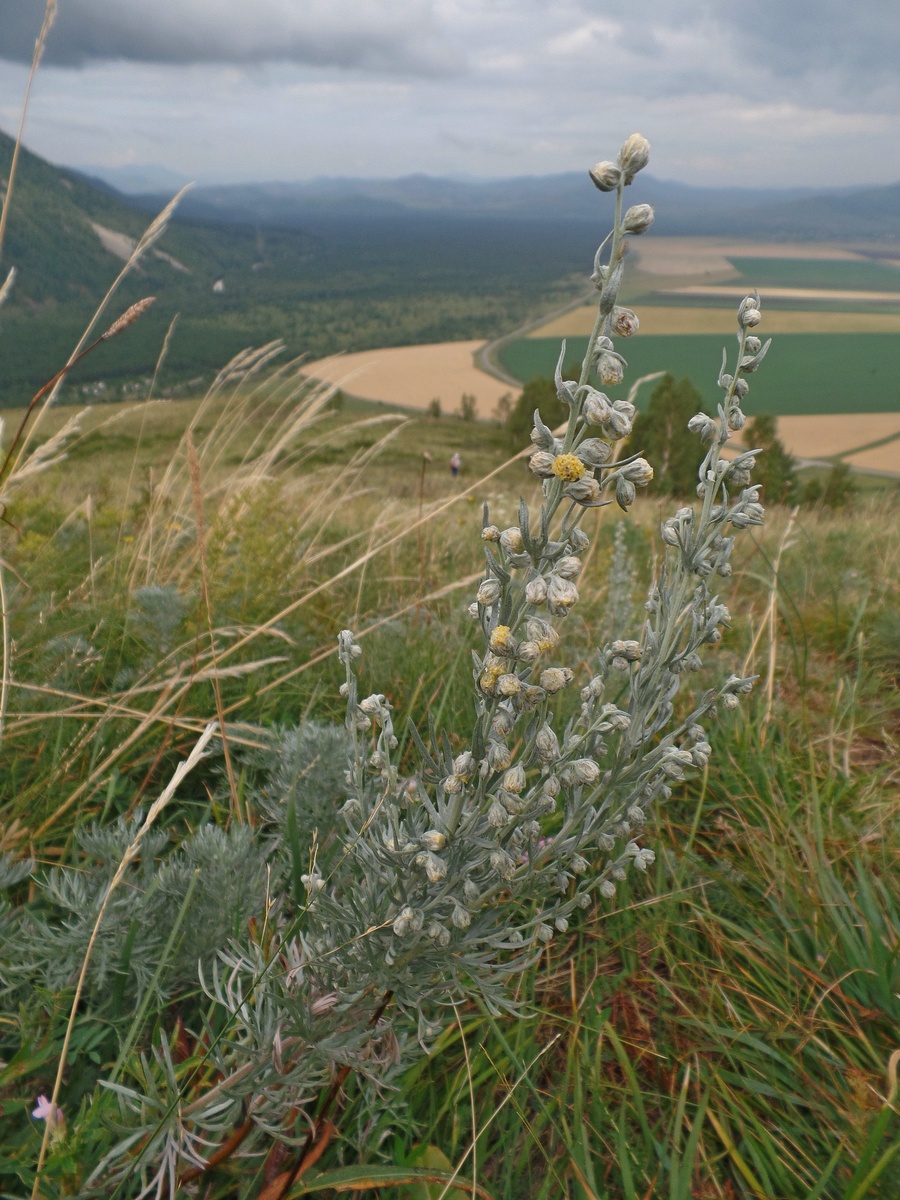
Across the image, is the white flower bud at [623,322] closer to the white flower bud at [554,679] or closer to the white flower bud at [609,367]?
the white flower bud at [609,367]

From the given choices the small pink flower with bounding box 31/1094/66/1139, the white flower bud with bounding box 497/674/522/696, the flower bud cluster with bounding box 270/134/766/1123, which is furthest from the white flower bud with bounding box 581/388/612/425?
the small pink flower with bounding box 31/1094/66/1139

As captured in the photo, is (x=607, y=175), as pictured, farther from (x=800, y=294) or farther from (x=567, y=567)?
(x=800, y=294)

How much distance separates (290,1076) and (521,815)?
74 cm

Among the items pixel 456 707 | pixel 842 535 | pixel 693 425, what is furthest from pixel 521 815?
pixel 842 535

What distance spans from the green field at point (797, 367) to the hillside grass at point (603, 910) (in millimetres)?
52228

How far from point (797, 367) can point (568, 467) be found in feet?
274

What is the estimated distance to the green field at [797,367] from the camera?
5912 cm

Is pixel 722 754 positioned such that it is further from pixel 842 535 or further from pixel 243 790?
pixel 842 535

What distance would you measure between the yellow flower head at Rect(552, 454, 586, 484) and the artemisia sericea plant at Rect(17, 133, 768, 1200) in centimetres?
5

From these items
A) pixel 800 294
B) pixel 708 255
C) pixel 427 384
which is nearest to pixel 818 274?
pixel 800 294

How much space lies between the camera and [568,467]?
1.19 m

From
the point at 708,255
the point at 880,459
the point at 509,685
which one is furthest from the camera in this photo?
the point at 708,255

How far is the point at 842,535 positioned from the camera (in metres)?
7.21

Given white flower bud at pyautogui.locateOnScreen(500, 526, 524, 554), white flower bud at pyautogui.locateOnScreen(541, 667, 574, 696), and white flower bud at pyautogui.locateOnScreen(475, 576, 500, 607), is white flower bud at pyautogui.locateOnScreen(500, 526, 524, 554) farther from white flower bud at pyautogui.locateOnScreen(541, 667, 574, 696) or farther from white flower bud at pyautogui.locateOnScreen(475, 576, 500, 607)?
white flower bud at pyautogui.locateOnScreen(541, 667, 574, 696)
